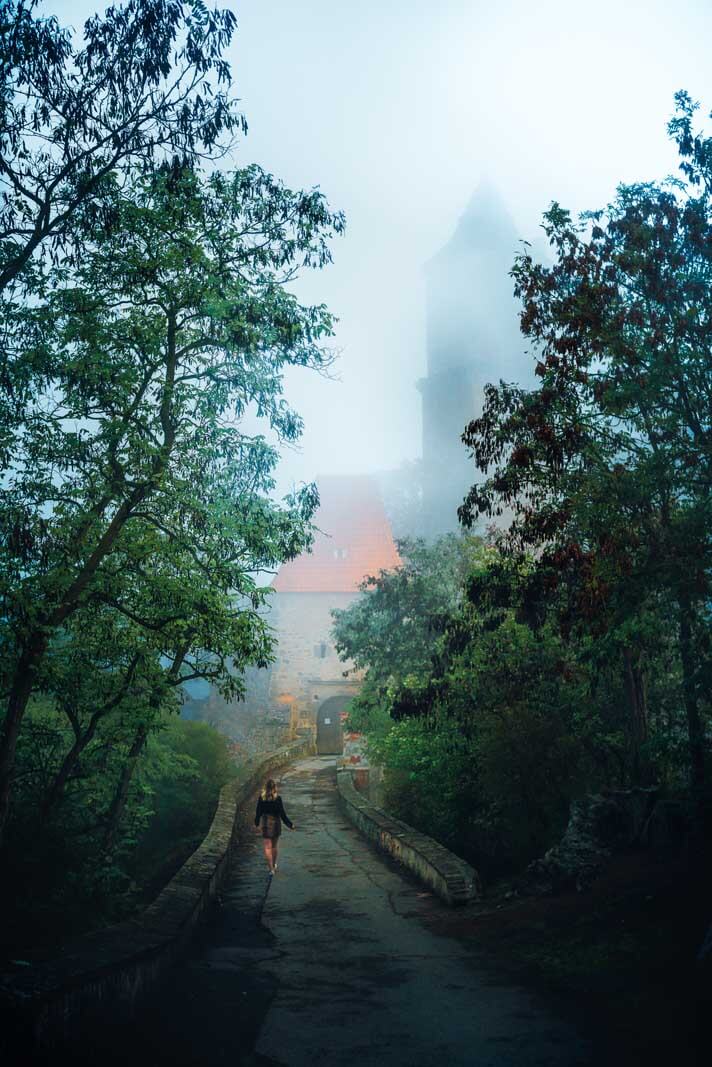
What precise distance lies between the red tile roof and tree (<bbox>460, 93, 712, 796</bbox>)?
36196 mm

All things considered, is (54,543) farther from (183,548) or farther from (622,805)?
(622,805)

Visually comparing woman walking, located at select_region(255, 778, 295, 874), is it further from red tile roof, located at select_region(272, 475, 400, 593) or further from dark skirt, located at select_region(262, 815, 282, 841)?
red tile roof, located at select_region(272, 475, 400, 593)

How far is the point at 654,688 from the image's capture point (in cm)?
1384

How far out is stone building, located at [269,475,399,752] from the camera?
1676 inches

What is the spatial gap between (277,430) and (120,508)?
258cm

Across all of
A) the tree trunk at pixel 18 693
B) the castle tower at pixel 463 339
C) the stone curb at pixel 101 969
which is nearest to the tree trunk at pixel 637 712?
the stone curb at pixel 101 969

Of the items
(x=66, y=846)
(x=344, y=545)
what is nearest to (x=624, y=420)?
(x=66, y=846)

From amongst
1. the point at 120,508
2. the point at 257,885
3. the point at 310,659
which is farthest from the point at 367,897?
the point at 310,659

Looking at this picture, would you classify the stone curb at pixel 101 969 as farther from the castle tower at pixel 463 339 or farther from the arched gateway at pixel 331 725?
the castle tower at pixel 463 339

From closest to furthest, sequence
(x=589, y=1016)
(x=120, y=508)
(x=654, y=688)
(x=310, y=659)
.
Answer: (x=589, y=1016) → (x=120, y=508) → (x=654, y=688) → (x=310, y=659)

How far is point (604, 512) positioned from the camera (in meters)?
8.45

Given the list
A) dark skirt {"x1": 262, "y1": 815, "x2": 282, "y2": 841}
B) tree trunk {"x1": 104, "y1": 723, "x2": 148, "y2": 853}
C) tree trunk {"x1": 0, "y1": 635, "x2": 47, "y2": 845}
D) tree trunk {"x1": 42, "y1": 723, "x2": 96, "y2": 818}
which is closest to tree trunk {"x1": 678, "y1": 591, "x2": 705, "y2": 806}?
dark skirt {"x1": 262, "y1": 815, "x2": 282, "y2": 841}

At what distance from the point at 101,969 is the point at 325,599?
4183 cm

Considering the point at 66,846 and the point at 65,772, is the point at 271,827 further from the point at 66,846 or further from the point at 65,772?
the point at 65,772
